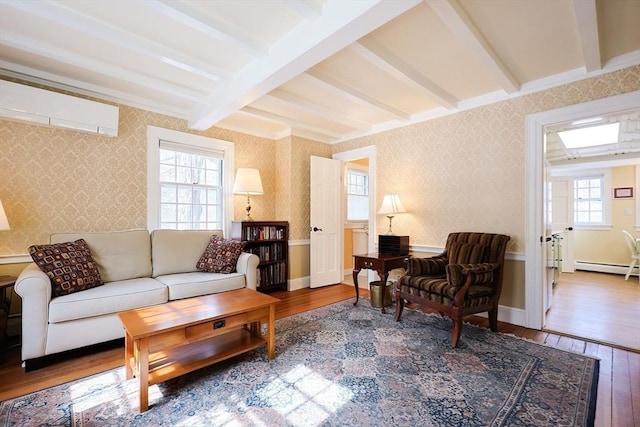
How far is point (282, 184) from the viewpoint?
4.56m

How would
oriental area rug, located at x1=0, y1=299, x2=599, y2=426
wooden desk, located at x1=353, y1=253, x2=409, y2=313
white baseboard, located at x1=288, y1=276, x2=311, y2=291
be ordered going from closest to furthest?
oriental area rug, located at x1=0, y1=299, x2=599, y2=426 → wooden desk, located at x1=353, y1=253, x2=409, y2=313 → white baseboard, located at x1=288, y1=276, x2=311, y2=291

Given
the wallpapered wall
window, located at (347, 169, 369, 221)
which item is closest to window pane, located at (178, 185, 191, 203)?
the wallpapered wall

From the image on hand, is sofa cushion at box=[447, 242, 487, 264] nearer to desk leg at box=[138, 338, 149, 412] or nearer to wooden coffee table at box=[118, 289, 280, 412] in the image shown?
wooden coffee table at box=[118, 289, 280, 412]

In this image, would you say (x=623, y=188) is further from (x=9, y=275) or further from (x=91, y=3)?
(x=9, y=275)

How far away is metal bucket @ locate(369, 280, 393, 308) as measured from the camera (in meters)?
3.32

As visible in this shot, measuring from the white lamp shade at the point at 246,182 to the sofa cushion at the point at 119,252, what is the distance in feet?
4.08

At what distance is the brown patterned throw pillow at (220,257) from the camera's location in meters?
3.18

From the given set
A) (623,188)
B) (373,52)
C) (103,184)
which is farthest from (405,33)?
(623,188)

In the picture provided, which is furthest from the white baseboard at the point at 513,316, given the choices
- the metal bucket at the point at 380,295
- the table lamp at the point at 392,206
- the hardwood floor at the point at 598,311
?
the table lamp at the point at 392,206

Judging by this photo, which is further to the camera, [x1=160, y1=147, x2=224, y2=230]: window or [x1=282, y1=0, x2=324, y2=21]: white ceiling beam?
[x1=160, y1=147, x2=224, y2=230]: window

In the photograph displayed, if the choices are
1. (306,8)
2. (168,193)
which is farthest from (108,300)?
(306,8)

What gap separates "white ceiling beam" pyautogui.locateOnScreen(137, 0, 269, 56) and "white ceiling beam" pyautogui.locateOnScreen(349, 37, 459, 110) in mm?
775

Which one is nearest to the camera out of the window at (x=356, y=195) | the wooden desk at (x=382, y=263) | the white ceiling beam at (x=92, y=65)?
the white ceiling beam at (x=92, y=65)

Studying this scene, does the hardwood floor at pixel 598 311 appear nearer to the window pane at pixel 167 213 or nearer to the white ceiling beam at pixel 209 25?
the white ceiling beam at pixel 209 25
